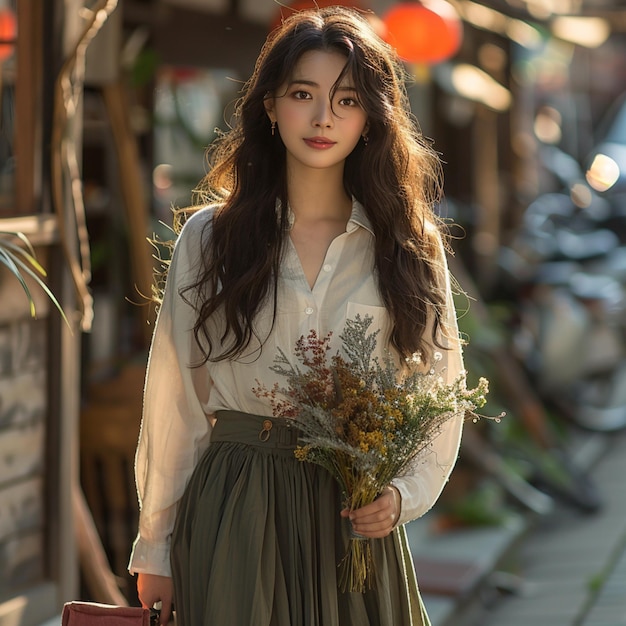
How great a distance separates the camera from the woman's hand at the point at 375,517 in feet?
7.91

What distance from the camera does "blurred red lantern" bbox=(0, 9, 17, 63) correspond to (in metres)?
3.76

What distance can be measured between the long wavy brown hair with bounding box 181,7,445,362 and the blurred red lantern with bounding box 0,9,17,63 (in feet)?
4.28

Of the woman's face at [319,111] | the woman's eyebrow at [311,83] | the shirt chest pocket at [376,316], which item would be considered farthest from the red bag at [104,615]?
the woman's eyebrow at [311,83]

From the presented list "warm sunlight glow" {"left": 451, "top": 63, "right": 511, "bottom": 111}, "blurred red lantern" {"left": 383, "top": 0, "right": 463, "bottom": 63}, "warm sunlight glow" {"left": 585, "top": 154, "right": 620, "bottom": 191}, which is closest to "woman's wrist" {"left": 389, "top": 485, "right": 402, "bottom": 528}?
"blurred red lantern" {"left": 383, "top": 0, "right": 463, "bottom": 63}

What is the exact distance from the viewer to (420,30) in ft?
19.6

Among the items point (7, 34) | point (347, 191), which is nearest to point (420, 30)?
point (7, 34)

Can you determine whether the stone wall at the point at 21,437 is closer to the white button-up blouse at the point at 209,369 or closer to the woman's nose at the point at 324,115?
the white button-up blouse at the point at 209,369

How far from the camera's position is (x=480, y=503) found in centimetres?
622

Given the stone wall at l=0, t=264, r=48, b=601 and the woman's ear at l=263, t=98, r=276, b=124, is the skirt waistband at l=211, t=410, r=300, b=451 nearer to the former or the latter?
the woman's ear at l=263, t=98, r=276, b=124

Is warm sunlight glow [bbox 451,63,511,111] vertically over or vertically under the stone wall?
over

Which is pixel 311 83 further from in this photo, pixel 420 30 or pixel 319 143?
pixel 420 30

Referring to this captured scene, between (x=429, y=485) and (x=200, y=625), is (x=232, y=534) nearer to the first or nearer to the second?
A: (x=200, y=625)

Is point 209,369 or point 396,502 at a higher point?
point 209,369

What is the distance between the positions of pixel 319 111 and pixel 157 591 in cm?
113
